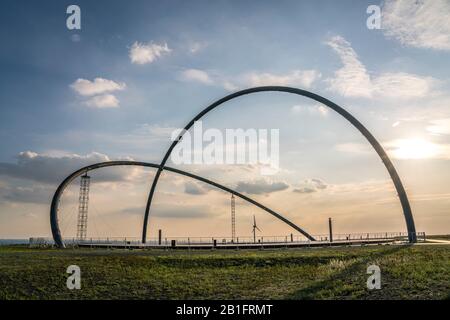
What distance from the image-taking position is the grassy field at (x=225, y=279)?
55.2 feet

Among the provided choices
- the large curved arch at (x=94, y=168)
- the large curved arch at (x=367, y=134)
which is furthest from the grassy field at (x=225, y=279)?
the large curved arch at (x=94, y=168)

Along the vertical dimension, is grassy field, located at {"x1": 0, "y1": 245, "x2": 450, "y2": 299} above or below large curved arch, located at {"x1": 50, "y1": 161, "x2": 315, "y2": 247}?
below

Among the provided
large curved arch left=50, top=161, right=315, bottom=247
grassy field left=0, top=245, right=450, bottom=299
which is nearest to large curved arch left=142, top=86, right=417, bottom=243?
large curved arch left=50, top=161, right=315, bottom=247

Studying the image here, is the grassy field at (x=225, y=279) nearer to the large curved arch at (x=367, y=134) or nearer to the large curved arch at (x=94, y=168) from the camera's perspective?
the large curved arch at (x=367, y=134)

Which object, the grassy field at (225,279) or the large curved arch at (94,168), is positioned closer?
the grassy field at (225,279)

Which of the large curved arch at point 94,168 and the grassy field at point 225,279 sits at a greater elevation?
the large curved arch at point 94,168

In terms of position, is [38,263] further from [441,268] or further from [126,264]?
[441,268]

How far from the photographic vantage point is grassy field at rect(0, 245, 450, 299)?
1681 cm

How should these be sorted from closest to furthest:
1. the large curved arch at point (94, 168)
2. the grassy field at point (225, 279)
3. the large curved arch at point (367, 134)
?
the grassy field at point (225, 279) → the large curved arch at point (367, 134) → the large curved arch at point (94, 168)

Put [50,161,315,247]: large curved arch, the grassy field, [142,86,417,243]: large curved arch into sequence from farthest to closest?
[50,161,315,247]: large curved arch
[142,86,417,243]: large curved arch
the grassy field

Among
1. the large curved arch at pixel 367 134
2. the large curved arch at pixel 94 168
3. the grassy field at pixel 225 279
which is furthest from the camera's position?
the large curved arch at pixel 94 168

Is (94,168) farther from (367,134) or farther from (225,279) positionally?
(225,279)

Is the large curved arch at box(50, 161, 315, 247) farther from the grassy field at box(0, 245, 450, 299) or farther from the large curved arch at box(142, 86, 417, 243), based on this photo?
the grassy field at box(0, 245, 450, 299)
